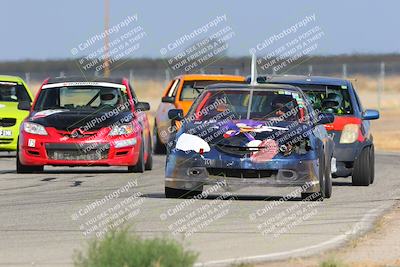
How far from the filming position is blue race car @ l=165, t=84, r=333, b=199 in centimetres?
1518

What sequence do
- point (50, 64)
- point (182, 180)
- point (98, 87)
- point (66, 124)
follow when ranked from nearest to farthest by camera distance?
point (182, 180), point (66, 124), point (98, 87), point (50, 64)

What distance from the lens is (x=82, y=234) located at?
12164 mm

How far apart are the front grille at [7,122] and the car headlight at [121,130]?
483 cm

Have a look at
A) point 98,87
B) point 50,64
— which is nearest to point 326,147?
point 98,87

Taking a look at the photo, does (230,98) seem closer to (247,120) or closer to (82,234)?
(247,120)

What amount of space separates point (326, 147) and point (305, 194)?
0.74 metres

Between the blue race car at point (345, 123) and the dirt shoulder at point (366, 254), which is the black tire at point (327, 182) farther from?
the dirt shoulder at point (366, 254)

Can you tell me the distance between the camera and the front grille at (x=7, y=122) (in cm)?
2439

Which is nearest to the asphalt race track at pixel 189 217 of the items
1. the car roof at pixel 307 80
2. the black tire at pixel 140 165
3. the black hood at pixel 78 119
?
the black tire at pixel 140 165

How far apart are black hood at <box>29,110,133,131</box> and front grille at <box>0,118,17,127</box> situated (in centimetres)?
410

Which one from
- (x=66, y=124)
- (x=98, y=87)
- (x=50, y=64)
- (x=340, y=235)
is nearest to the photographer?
(x=340, y=235)

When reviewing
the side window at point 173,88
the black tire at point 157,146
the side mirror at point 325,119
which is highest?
the side mirror at point 325,119

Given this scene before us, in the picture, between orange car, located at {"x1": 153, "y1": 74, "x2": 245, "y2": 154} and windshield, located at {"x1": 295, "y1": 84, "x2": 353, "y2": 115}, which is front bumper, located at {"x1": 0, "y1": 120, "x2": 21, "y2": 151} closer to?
orange car, located at {"x1": 153, "y1": 74, "x2": 245, "y2": 154}

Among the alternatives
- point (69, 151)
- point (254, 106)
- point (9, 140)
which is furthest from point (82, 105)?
point (254, 106)
